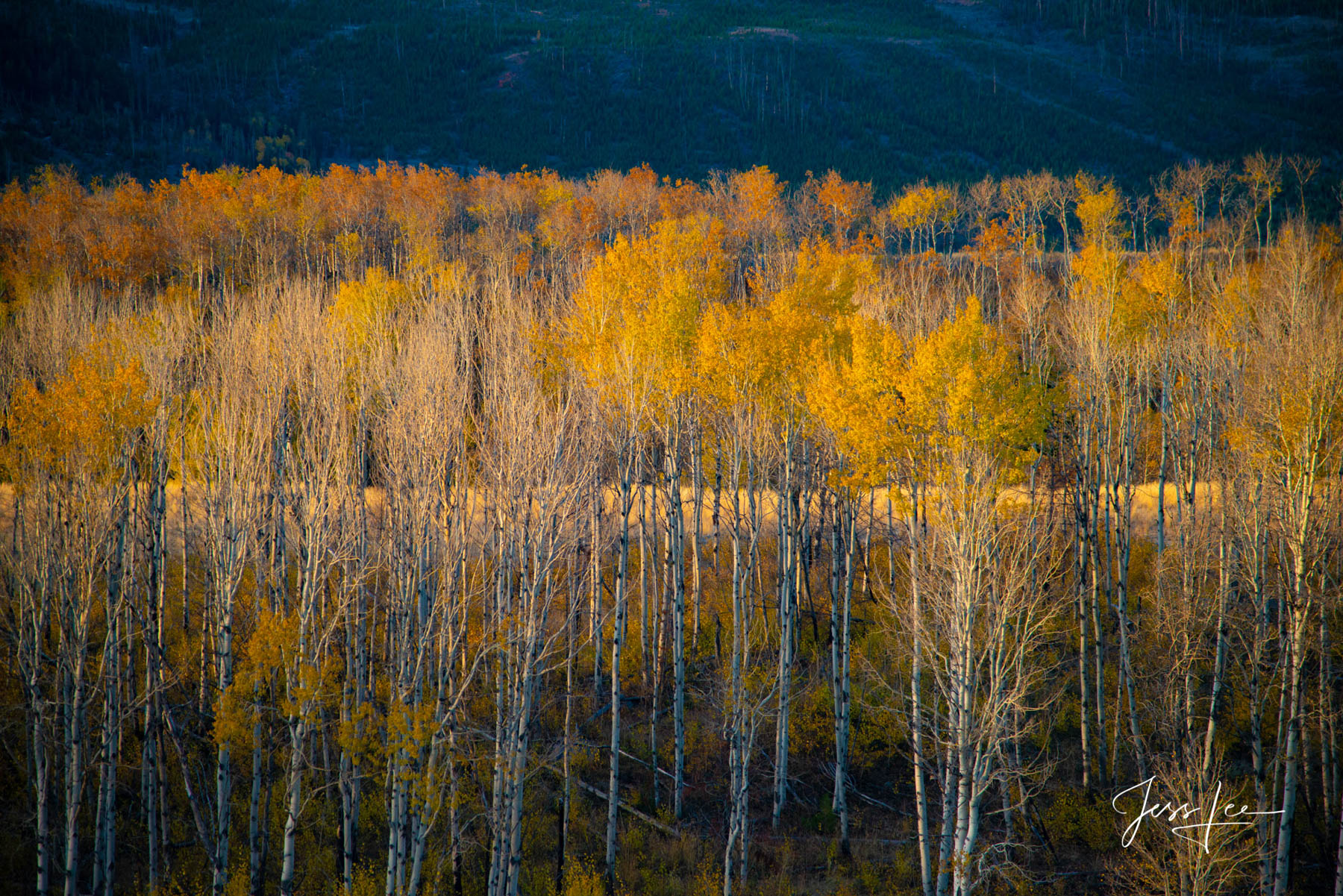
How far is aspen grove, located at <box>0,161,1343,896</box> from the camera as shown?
49.4 feet

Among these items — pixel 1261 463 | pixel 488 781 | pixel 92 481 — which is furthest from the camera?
pixel 488 781

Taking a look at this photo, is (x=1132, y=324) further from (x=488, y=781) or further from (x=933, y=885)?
(x=488, y=781)

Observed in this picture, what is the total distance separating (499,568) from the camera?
53.8 ft

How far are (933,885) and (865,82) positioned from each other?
200019mm

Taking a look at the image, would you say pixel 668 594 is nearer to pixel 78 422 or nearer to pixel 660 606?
pixel 660 606

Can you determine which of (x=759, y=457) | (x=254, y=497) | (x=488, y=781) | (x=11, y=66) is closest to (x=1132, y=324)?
(x=759, y=457)

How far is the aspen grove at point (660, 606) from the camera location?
593 inches
